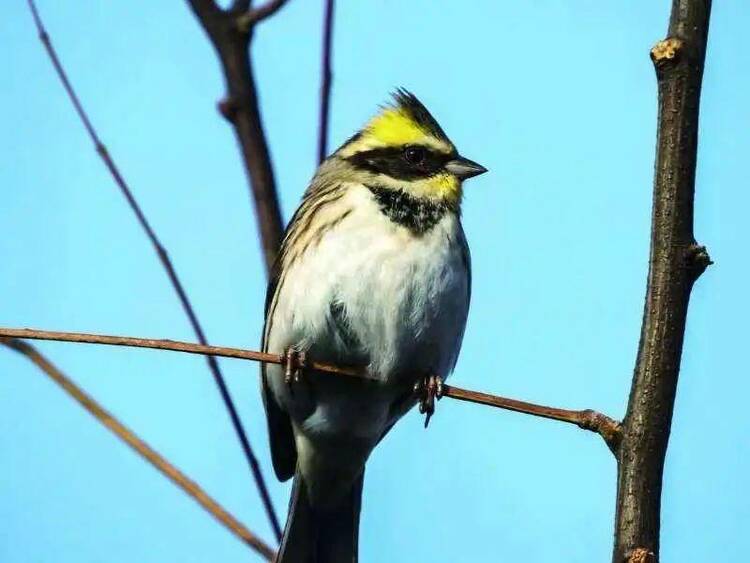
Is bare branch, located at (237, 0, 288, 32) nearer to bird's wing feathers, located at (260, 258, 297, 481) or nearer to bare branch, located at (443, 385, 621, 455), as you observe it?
bare branch, located at (443, 385, 621, 455)

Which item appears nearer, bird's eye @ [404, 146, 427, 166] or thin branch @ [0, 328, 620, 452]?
thin branch @ [0, 328, 620, 452]

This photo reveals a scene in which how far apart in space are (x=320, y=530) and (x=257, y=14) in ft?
9.27

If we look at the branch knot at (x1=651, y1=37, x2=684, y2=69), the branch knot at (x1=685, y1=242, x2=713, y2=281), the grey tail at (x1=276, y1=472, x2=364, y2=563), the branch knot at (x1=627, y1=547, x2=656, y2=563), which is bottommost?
the branch knot at (x1=627, y1=547, x2=656, y2=563)

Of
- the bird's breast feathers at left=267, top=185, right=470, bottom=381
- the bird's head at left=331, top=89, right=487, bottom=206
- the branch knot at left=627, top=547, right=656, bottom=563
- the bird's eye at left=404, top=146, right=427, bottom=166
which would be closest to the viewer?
the branch knot at left=627, top=547, right=656, bottom=563

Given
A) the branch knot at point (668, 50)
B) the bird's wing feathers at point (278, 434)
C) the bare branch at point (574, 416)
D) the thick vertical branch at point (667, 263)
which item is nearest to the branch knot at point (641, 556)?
the thick vertical branch at point (667, 263)

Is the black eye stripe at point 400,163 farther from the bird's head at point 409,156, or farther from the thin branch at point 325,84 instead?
the thin branch at point 325,84

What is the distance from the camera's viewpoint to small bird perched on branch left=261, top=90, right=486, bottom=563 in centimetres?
487

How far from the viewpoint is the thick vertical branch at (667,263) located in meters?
2.42

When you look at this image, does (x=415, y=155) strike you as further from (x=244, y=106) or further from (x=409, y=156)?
(x=244, y=106)

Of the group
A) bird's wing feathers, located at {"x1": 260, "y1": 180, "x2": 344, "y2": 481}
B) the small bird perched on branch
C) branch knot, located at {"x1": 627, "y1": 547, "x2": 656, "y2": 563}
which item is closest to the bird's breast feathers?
the small bird perched on branch

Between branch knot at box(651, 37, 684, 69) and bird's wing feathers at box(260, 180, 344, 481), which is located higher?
bird's wing feathers at box(260, 180, 344, 481)

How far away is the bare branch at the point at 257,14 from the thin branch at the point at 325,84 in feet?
0.69

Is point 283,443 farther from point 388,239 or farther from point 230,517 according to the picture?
point 230,517

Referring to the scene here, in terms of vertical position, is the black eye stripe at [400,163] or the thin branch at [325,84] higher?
the black eye stripe at [400,163]
